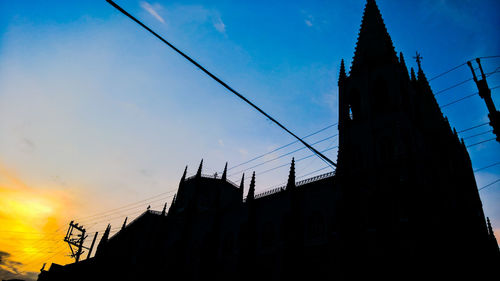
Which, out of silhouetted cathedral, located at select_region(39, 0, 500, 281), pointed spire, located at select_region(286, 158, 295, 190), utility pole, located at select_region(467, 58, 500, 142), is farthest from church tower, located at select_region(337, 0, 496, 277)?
utility pole, located at select_region(467, 58, 500, 142)

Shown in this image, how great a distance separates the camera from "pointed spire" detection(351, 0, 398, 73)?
78.9 feet

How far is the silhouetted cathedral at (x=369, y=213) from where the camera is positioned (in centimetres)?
1647

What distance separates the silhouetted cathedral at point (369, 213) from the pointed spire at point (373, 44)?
4.2 inches

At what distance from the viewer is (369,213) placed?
18203 millimetres

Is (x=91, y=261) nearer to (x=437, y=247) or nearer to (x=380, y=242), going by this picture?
(x=380, y=242)

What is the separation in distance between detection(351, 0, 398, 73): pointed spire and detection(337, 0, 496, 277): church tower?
87 millimetres

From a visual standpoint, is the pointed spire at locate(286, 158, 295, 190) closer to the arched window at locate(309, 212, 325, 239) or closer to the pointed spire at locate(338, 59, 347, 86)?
the arched window at locate(309, 212, 325, 239)

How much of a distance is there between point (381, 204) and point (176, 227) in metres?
23.8

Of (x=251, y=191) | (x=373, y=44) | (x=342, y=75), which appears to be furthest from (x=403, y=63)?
(x=251, y=191)

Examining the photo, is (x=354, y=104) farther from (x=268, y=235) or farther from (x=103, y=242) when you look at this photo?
(x=103, y=242)

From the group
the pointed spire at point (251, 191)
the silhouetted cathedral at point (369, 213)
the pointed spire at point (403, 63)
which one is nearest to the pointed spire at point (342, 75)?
the silhouetted cathedral at point (369, 213)

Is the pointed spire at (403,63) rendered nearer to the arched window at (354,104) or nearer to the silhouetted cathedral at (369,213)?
the silhouetted cathedral at (369,213)

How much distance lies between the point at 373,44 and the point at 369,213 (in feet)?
50.4

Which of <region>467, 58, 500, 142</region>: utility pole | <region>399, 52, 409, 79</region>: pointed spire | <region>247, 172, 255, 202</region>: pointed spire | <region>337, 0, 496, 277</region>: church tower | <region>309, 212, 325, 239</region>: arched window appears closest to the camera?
<region>467, 58, 500, 142</region>: utility pole
